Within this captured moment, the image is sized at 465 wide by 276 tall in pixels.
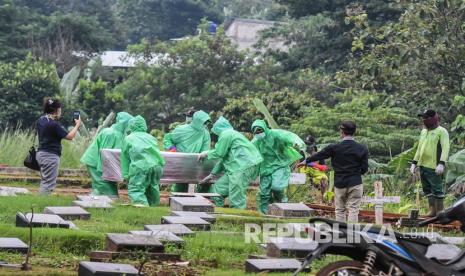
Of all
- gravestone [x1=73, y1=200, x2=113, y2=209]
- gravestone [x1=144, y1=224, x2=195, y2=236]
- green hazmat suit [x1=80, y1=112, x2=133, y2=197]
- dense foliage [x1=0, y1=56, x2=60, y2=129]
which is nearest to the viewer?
gravestone [x1=144, y1=224, x2=195, y2=236]

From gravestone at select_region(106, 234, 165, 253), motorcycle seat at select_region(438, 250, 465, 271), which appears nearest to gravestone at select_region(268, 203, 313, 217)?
gravestone at select_region(106, 234, 165, 253)

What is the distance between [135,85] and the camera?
121ft

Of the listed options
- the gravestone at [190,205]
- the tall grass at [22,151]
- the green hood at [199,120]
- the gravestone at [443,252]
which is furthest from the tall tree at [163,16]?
the gravestone at [443,252]

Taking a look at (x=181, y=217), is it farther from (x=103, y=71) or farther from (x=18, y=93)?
(x=103, y=71)

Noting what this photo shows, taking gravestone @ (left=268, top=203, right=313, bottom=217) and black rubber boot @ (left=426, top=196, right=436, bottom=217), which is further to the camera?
black rubber boot @ (left=426, top=196, right=436, bottom=217)

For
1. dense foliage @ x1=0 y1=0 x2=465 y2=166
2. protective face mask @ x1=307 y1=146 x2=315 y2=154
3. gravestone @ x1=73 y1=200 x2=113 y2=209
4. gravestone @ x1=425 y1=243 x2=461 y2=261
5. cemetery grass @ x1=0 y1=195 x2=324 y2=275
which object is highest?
dense foliage @ x1=0 y1=0 x2=465 y2=166

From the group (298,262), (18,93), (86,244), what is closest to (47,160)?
(86,244)

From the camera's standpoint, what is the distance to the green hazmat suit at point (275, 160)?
1764cm

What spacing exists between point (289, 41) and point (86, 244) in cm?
3105

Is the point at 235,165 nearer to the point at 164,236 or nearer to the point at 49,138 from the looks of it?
the point at 49,138

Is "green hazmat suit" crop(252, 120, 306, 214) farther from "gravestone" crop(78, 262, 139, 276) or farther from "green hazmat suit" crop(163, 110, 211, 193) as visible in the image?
"gravestone" crop(78, 262, 139, 276)

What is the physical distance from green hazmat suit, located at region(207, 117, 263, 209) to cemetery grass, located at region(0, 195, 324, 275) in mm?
3630

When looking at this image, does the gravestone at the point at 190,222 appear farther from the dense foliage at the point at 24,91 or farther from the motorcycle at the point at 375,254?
the dense foliage at the point at 24,91

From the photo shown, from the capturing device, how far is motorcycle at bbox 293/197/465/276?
26.5ft
